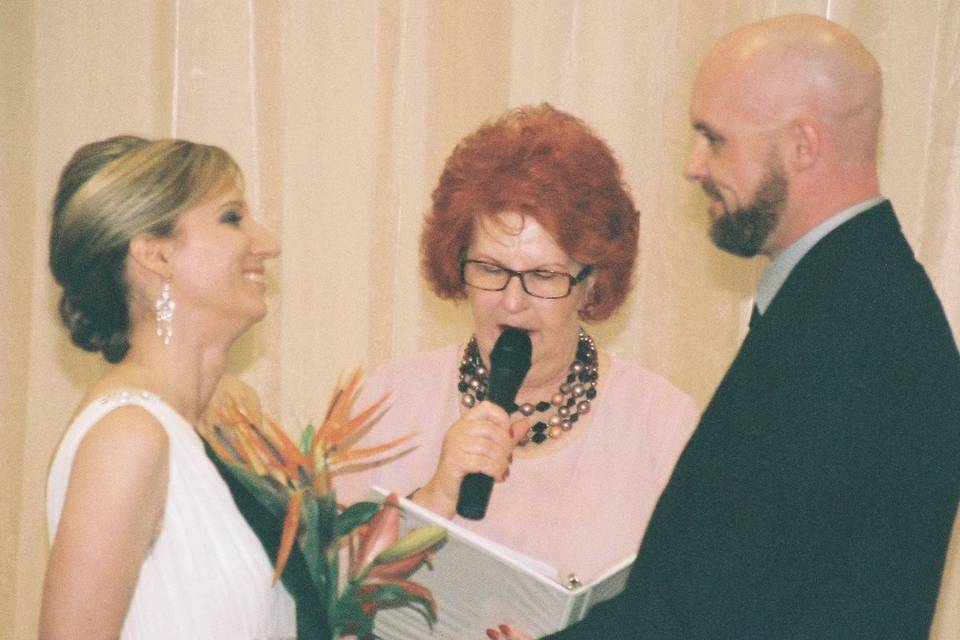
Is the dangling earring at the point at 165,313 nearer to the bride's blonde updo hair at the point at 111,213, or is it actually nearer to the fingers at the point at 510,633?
the bride's blonde updo hair at the point at 111,213

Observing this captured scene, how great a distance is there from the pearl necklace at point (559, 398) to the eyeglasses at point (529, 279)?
0.18 meters

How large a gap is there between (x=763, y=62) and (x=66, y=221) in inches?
43.0

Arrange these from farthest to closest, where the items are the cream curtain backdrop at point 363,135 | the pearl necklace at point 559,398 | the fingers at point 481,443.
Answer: the cream curtain backdrop at point 363,135
the pearl necklace at point 559,398
the fingers at point 481,443

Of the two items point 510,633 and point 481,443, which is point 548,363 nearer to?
point 481,443

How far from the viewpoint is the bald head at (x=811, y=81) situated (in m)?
1.67

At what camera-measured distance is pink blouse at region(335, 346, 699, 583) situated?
2164mm

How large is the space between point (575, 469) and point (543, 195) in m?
0.52

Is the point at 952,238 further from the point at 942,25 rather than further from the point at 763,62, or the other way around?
the point at 763,62

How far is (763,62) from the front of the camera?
1.72 m

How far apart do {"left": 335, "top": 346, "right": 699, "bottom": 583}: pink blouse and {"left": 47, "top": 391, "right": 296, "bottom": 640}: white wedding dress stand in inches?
18.6

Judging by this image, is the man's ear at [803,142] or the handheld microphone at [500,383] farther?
the handheld microphone at [500,383]

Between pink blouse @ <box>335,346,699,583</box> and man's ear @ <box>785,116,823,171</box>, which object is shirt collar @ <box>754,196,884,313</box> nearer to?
man's ear @ <box>785,116,823,171</box>

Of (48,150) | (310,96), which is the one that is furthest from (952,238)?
(48,150)

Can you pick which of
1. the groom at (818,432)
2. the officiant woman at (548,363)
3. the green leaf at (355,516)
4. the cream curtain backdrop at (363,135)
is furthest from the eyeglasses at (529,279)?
the cream curtain backdrop at (363,135)
